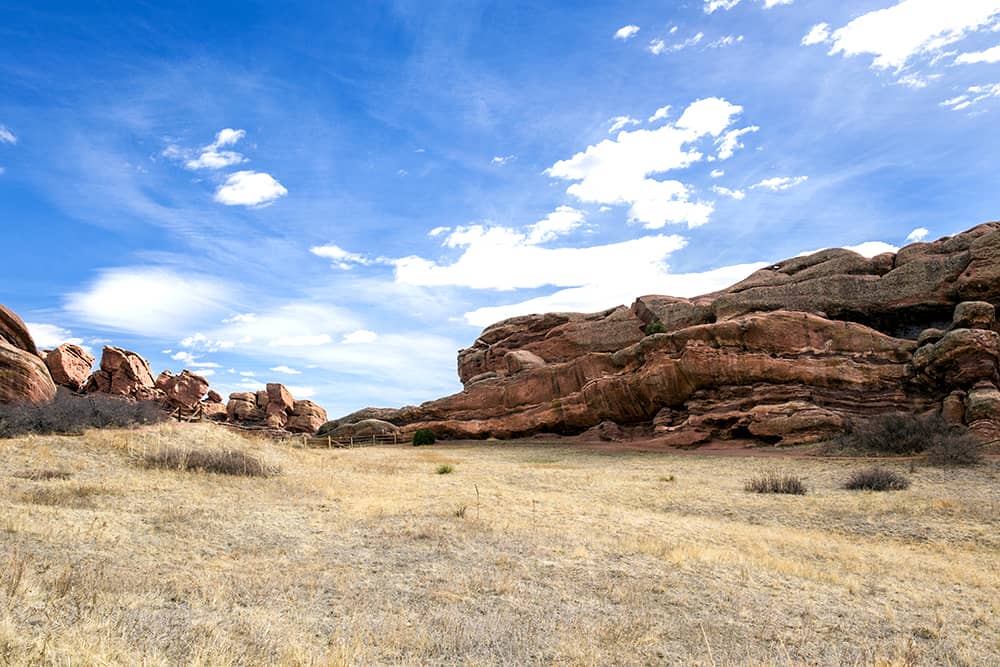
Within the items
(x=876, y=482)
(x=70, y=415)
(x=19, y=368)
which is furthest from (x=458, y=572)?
(x=19, y=368)

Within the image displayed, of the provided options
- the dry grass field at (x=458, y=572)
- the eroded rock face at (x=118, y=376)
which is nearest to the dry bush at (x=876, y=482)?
the dry grass field at (x=458, y=572)

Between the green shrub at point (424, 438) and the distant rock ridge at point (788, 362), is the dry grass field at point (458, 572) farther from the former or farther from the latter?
the green shrub at point (424, 438)

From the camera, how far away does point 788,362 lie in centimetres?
3444

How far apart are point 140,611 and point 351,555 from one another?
401 cm

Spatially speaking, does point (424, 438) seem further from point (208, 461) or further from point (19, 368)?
point (208, 461)

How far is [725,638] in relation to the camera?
22.5ft

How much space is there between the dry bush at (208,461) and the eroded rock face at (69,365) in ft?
137

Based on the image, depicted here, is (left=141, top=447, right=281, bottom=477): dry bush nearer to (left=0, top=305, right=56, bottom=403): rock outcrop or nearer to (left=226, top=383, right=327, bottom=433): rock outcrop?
(left=0, top=305, right=56, bottom=403): rock outcrop

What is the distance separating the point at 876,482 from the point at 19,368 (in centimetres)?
2822

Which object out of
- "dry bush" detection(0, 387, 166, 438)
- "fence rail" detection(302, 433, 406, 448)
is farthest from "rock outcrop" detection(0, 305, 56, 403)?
"fence rail" detection(302, 433, 406, 448)

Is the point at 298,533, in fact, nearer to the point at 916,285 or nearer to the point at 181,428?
the point at 181,428

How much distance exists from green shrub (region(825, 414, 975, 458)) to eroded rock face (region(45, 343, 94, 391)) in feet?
182

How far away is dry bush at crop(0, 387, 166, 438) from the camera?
18484 mm

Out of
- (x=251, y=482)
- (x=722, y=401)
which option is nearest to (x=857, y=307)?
(x=722, y=401)
